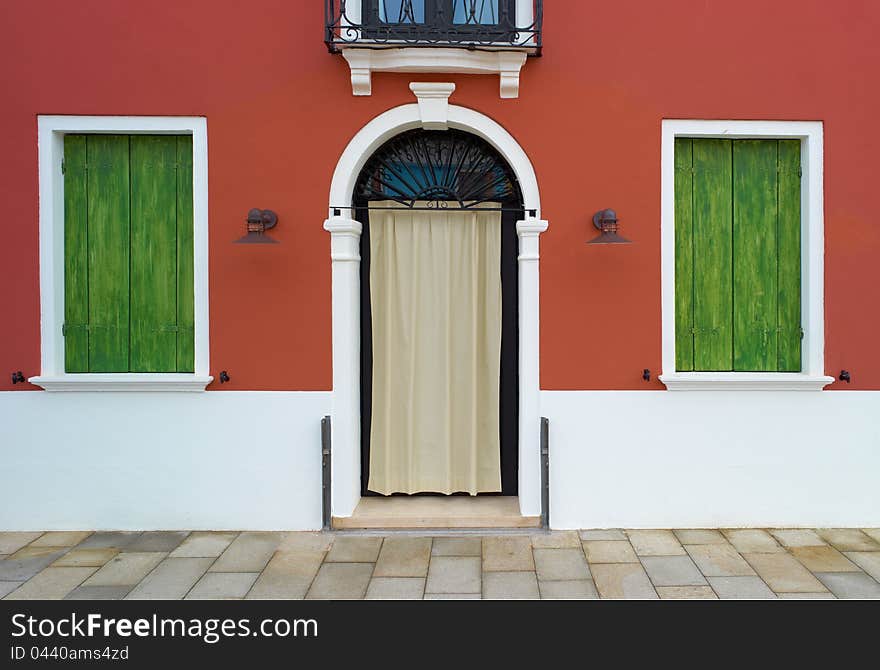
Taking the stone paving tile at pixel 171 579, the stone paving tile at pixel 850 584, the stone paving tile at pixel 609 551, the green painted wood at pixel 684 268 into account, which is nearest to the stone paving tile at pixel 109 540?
the stone paving tile at pixel 171 579

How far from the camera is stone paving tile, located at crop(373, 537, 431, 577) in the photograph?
389 cm

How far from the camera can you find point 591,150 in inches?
177

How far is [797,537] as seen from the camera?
4379mm

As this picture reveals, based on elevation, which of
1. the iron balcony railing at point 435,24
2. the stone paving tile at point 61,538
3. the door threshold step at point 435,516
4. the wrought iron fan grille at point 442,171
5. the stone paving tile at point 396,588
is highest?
the iron balcony railing at point 435,24

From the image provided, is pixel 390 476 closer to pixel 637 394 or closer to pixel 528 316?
pixel 528 316

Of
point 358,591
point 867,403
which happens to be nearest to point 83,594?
point 358,591

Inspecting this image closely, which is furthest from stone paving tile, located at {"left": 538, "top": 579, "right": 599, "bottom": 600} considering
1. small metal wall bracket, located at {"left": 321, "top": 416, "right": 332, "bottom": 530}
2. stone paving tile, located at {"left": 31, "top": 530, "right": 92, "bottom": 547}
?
stone paving tile, located at {"left": 31, "top": 530, "right": 92, "bottom": 547}

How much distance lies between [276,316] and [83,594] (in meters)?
2.17

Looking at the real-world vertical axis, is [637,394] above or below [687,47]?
below

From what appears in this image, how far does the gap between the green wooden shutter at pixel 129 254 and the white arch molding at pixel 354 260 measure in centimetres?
119

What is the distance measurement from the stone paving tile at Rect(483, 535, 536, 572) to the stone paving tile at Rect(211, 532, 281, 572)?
5.02ft

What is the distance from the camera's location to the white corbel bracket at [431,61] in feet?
14.2

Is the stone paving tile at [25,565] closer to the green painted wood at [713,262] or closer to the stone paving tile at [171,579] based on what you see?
the stone paving tile at [171,579]

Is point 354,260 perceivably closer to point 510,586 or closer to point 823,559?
point 510,586
